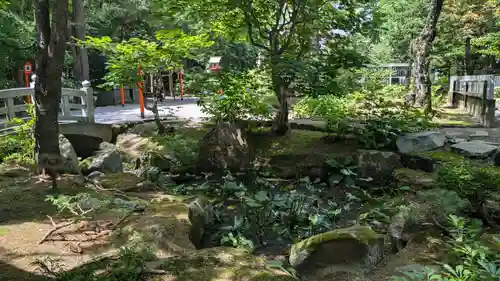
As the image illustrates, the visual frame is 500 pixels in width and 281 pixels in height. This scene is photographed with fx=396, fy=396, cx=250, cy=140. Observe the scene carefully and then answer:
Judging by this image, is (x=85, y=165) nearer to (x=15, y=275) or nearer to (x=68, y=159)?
(x=68, y=159)

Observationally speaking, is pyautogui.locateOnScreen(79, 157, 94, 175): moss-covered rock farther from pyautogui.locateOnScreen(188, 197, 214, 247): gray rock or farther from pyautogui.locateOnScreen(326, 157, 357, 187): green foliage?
pyautogui.locateOnScreen(326, 157, 357, 187): green foliage

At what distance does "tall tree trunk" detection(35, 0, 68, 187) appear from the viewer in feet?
18.6

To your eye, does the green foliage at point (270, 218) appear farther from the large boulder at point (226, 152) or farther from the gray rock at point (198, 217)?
the large boulder at point (226, 152)

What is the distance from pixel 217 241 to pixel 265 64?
5.31 m

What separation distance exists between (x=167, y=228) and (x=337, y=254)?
77.3 inches

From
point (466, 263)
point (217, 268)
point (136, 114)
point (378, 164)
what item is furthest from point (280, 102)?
point (136, 114)

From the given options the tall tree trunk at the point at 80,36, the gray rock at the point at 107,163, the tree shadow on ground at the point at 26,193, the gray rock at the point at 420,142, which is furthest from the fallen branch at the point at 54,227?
the tall tree trunk at the point at 80,36

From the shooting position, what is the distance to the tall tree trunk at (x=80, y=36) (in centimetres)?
1481

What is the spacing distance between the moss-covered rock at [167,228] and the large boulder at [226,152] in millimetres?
3154

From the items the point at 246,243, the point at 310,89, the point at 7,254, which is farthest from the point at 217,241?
the point at 310,89

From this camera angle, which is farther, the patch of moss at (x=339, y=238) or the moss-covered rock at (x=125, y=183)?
the moss-covered rock at (x=125, y=183)

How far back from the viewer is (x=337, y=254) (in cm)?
441

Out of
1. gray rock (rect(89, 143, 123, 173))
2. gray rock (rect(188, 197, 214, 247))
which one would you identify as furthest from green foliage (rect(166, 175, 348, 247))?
gray rock (rect(89, 143, 123, 173))

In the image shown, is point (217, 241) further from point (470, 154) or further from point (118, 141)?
point (118, 141)
